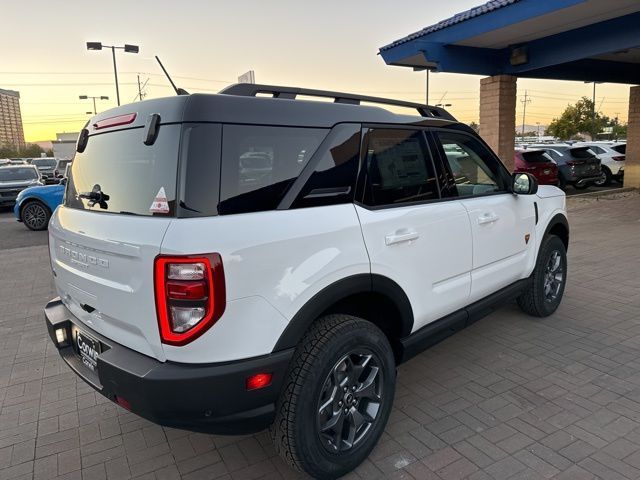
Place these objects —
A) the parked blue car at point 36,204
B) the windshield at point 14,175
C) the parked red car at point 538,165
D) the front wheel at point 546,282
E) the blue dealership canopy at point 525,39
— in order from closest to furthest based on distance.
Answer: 1. the front wheel at point 546,282
2. the blue dealership canopy at point 525,39
3. the parked blue car at point 36,204
4. the parked red car at point 538,165
5. the windshield at point 14,175

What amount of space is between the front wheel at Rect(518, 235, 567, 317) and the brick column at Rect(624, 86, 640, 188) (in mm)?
13379

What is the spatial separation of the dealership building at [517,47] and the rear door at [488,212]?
618 cm

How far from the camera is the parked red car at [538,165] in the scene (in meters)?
14.6

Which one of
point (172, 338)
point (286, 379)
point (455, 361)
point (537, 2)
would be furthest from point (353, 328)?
point (537, 2)

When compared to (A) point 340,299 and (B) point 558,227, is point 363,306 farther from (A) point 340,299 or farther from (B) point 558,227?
(B) point 558,227

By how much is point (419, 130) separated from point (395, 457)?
1.94m

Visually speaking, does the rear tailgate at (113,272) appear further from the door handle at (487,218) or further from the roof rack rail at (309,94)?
the door handle at (487,218)

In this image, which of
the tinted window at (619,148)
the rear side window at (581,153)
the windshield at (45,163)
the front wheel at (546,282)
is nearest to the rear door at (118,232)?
the front wheel at (546,282)

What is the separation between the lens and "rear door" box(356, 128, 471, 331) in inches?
101

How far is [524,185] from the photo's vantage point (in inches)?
147

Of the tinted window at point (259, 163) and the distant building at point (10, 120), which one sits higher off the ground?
the distant building at point (10, 120)

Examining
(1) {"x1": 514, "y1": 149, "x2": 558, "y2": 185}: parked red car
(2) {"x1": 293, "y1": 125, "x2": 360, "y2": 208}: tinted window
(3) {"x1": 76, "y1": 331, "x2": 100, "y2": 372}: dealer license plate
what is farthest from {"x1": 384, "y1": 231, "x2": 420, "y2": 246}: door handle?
(1) {"x1": 514, "y1": 149, "x2": 558, "y2": 185}: parked red car

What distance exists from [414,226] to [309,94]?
94 cm

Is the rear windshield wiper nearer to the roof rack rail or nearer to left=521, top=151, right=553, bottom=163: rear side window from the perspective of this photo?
the roof rack rail
